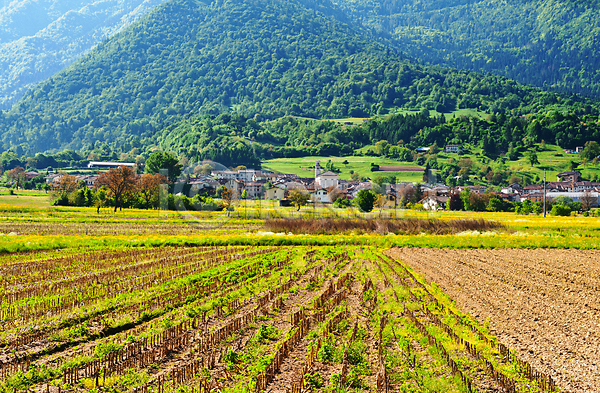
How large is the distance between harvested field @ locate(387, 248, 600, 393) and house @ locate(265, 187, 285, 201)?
98986 mm

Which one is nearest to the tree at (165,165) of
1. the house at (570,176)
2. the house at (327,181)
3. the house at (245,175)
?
the house at (245,175)

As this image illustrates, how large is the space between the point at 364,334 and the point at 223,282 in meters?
9.23

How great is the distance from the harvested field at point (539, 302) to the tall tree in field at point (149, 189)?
6741cm

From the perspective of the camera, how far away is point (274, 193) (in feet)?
427

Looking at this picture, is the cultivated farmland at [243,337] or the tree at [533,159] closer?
the cultivated farmland at [243,337]

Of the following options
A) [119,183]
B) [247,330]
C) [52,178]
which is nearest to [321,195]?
[119,183]

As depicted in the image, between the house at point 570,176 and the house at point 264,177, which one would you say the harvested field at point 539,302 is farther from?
the house at point 570,176

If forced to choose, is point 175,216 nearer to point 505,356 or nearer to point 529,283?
point 529,283

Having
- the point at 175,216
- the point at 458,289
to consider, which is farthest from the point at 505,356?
the point at 175,216

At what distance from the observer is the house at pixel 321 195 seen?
128 metres

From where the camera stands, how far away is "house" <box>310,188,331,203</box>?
419 feet

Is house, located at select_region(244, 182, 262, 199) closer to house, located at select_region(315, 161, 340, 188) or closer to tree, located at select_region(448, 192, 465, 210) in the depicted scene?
house, located at select_region(315, 161, 340, 188)

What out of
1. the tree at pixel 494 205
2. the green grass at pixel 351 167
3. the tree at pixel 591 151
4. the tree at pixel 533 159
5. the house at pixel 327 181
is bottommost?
the tree at pixel 494 205

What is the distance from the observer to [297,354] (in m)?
10.6
